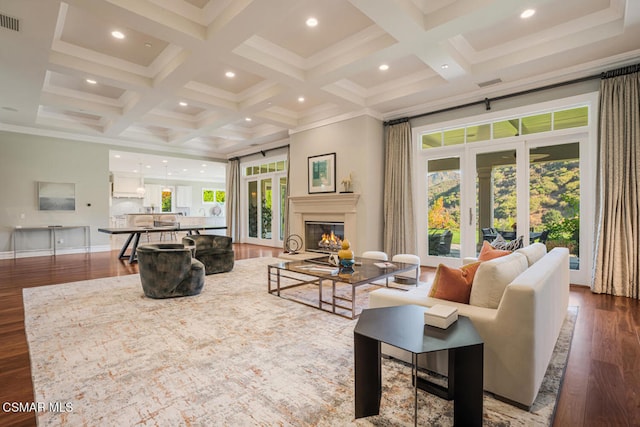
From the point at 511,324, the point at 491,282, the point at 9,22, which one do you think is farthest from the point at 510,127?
the point at 9,22

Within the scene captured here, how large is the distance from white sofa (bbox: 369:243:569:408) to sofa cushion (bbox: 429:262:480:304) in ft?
0.18

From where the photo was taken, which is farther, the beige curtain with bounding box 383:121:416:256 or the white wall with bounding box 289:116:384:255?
the white wall with bounding box 289:116:384:255

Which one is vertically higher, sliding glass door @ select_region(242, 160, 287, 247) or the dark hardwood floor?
sliding glass door @ select_region(242, 160, 287, 247)

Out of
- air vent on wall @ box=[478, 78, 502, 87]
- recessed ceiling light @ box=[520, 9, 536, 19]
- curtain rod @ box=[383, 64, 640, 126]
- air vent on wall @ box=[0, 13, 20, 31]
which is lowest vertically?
curtain rod @ box=[383, 64, 640, 126]

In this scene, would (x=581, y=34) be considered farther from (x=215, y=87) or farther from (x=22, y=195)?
(x=22, y=195)

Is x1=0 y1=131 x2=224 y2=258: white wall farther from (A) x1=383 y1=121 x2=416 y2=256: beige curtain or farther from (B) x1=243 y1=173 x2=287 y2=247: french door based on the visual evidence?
(A) x1=383 y1=121 x2=416 y2=256: beige curtain

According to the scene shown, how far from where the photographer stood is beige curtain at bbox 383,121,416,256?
5797mm

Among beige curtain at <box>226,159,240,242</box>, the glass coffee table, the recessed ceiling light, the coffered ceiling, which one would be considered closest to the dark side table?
the glass coffee table

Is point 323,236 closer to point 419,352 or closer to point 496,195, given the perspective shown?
point 496,195

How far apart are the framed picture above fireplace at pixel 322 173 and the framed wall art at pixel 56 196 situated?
5973 millimetres

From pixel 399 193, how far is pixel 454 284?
400cm

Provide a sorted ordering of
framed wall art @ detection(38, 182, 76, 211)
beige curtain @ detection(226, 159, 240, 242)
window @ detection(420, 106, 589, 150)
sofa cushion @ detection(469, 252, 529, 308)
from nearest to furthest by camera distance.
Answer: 1. sofa cushion @ detection(469, 252, 529, 308)
2. window @ detection(420, 106, 589, 150)
3. framed wall art @ detection(38, 182, 76, 211)
4. beige curtain @ detection(226, 159, 240, 242)

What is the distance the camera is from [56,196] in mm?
7504

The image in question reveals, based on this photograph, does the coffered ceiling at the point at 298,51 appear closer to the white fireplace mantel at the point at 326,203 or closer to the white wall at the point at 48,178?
the white wall at the point at 48,178
